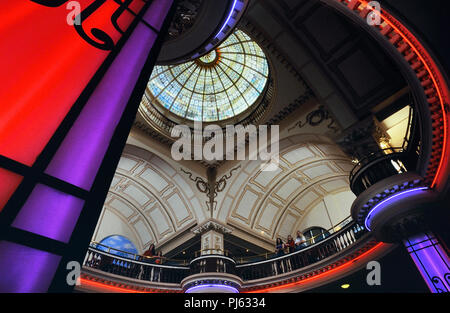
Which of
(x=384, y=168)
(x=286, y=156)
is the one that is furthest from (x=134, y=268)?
(x=384, y=168)

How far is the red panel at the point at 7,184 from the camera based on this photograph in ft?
3.27

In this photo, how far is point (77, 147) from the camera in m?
1.33

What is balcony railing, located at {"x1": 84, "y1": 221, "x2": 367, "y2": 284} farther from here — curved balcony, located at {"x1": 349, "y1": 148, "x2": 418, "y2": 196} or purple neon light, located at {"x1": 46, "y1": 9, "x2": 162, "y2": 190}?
purple neon light, located at {"x1": 46, "y1": 9, "x2": 162, "y2": 190}

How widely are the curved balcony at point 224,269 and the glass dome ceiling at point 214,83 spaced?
26.6 ft

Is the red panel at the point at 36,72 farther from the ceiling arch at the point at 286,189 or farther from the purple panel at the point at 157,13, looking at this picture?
the ceiling arch at the point at 286,189

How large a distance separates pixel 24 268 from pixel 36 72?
957mm

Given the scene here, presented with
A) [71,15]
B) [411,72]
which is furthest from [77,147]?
[411,72]

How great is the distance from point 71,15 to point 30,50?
1.43 ft

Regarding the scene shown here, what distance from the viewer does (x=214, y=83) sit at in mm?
15656

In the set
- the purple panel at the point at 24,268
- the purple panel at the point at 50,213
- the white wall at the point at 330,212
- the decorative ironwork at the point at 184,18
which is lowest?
the purple panel at the point at 24,268

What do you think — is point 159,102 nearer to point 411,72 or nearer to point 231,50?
point 231,50

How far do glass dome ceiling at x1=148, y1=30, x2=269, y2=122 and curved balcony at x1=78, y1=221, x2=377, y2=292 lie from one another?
8.10 m

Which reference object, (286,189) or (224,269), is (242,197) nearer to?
(286,189)

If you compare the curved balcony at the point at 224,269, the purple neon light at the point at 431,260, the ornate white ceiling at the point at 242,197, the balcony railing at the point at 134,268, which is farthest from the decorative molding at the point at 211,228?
the purple neon light at the point at 431,260
